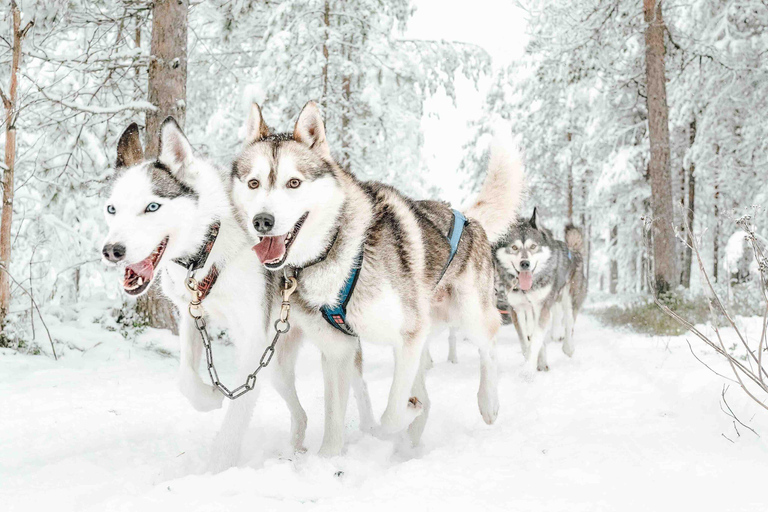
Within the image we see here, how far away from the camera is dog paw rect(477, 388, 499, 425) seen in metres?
3.69

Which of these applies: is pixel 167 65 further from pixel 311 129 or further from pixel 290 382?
pixel 290 382

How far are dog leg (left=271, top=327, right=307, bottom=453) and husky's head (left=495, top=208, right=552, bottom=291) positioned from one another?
3791mm

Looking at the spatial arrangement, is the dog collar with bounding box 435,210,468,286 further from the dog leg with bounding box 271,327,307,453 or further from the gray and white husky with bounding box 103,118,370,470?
the gray and white husky with bounding box 103,118,370,470

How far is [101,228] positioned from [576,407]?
603 inches

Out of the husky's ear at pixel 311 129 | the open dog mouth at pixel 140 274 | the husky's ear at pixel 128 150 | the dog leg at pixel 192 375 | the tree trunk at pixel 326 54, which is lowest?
the dog leg at pixel 192 375

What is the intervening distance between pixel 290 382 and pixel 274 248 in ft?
3.69

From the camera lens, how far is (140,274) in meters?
2.29

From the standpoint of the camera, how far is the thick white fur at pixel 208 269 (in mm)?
2482

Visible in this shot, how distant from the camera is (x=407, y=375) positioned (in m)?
2.97

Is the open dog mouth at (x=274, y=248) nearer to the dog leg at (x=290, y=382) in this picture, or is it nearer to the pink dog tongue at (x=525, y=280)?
the dog leg at (x=290, y=382)

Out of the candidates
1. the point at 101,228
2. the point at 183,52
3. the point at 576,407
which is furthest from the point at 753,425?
the point at 101,228

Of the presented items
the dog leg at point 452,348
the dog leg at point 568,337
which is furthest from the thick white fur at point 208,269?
the dog leg at point 568,337

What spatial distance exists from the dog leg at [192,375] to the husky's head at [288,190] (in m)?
0.61

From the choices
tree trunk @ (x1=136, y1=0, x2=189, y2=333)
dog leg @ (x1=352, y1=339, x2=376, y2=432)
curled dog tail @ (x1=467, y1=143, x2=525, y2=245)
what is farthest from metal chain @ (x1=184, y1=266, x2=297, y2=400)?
tree trunk @ (x1=136, y1=0, x2=189, y2=333)
